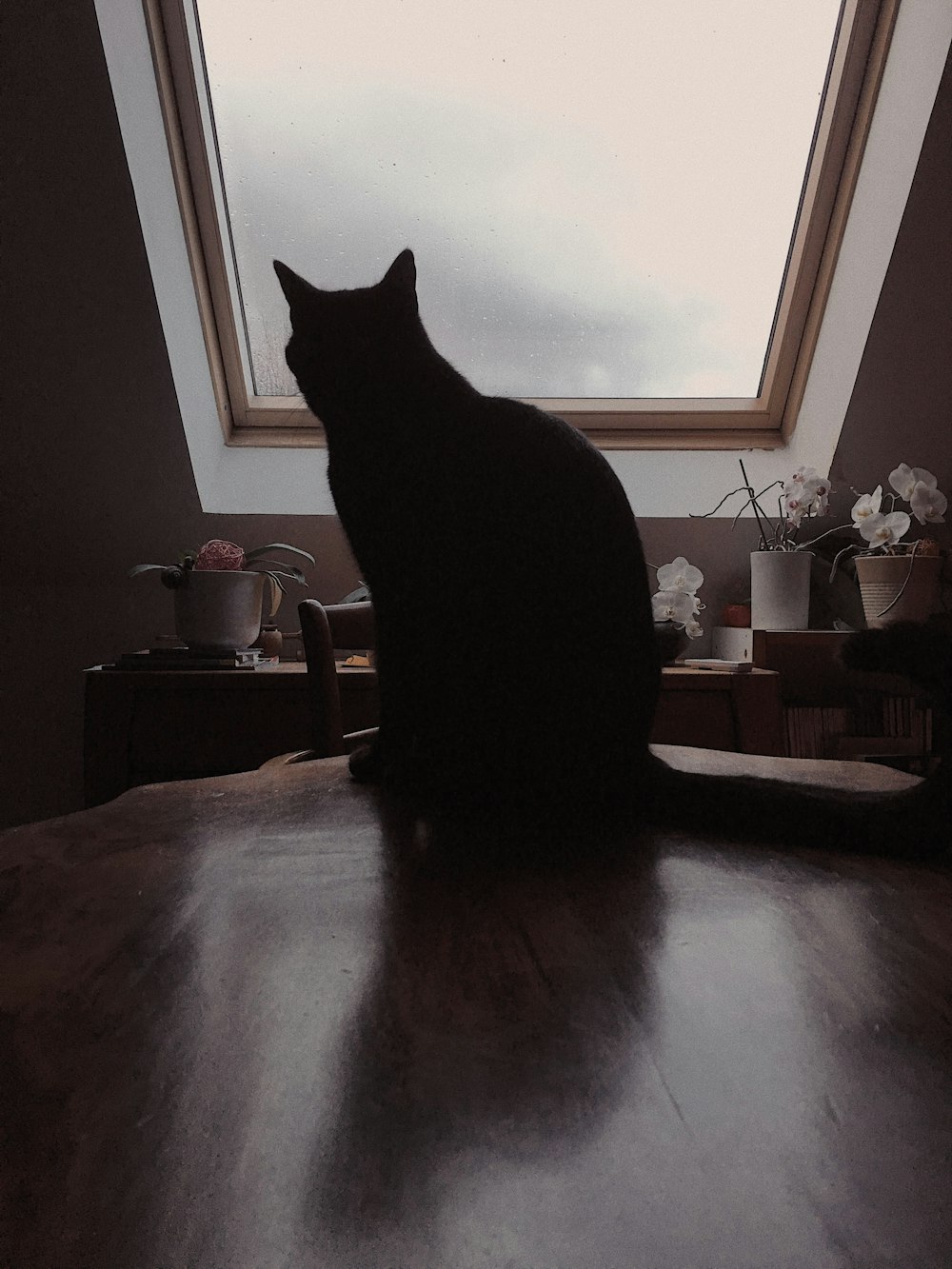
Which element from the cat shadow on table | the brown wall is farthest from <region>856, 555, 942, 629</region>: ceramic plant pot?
the cat shadow on table

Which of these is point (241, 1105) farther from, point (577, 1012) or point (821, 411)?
point (821, 411)

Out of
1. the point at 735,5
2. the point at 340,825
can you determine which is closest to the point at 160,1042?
the point at 340,825

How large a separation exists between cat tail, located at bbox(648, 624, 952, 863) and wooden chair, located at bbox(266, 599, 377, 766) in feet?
1.64

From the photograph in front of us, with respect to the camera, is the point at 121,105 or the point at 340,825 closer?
the point at 340,825

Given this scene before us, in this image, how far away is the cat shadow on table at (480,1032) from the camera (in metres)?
0.20

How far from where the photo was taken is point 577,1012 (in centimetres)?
28

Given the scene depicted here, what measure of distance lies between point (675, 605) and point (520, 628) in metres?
0.91

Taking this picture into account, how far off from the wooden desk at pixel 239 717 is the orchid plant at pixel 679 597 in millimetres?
131

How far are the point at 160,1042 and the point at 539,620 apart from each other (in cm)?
38

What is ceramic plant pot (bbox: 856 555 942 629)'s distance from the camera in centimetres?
150

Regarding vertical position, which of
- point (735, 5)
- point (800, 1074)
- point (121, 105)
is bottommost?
point (800, 1074)

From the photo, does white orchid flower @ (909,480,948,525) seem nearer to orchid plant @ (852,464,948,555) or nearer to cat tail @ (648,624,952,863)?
orchid plant @ (852,464,948,555)

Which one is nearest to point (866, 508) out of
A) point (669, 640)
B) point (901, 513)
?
point (901, 513)

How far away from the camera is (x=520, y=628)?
56cm
